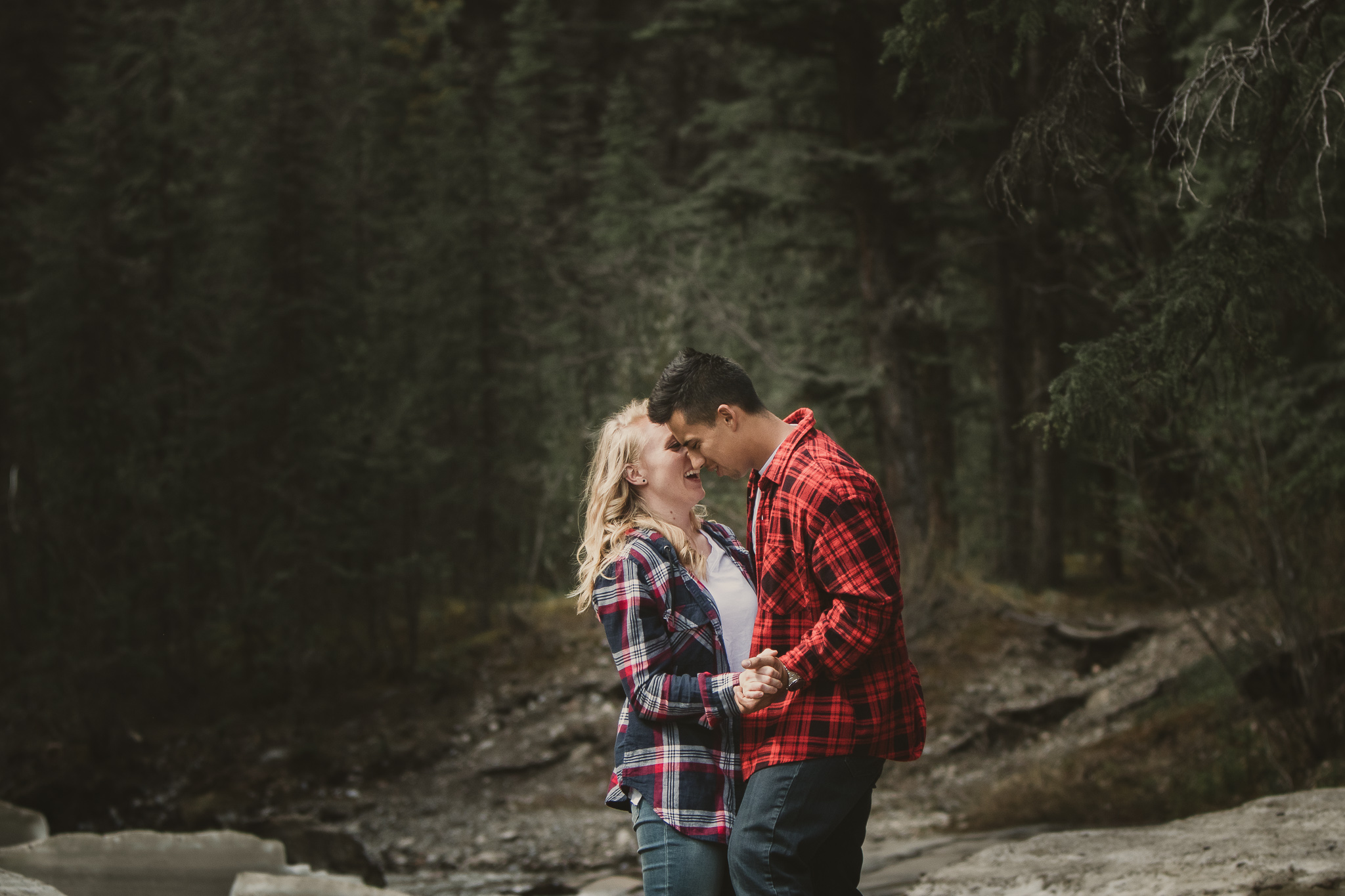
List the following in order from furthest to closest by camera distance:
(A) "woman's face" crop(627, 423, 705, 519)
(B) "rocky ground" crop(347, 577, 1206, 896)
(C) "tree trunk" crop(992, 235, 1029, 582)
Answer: (C) "tree trunk" crop(992, 235, 1029, 582), (B) "rocky ground" crop(347, 577, 1206, 896), (A) "woman's face" crop(627, 423, 705, 519)

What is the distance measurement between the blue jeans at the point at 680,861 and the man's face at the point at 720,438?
0.95 metres

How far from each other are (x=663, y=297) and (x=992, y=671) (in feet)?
20.2

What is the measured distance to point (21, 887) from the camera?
444cm

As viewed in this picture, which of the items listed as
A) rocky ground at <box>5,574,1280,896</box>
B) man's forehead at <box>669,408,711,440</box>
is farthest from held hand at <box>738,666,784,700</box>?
rocky ground at <box>5,574,1280,896</box>

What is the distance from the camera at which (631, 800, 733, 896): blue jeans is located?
9.68ft

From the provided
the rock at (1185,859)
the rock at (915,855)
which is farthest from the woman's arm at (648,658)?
the rock at (915,855)

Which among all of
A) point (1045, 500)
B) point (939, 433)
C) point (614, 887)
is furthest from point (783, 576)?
point (939, 433)

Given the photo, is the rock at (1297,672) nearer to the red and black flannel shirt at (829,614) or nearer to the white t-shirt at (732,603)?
the red and black flannel shirt at (829,614)

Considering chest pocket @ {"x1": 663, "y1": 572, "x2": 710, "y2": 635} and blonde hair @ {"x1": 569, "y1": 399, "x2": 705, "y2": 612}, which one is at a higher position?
blonde hair @ {"x1": 569, "y1": 399, "x2": 705, "y2": 612}

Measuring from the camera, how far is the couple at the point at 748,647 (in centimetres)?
285

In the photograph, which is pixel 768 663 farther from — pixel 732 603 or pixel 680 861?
pixel 680 861

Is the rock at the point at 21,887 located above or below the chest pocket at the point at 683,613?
below

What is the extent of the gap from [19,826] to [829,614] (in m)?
7.60

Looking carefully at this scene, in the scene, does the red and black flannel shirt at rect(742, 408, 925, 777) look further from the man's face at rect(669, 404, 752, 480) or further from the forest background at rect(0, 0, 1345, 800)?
the forest background at rect(0, 0, 1345, 800)
